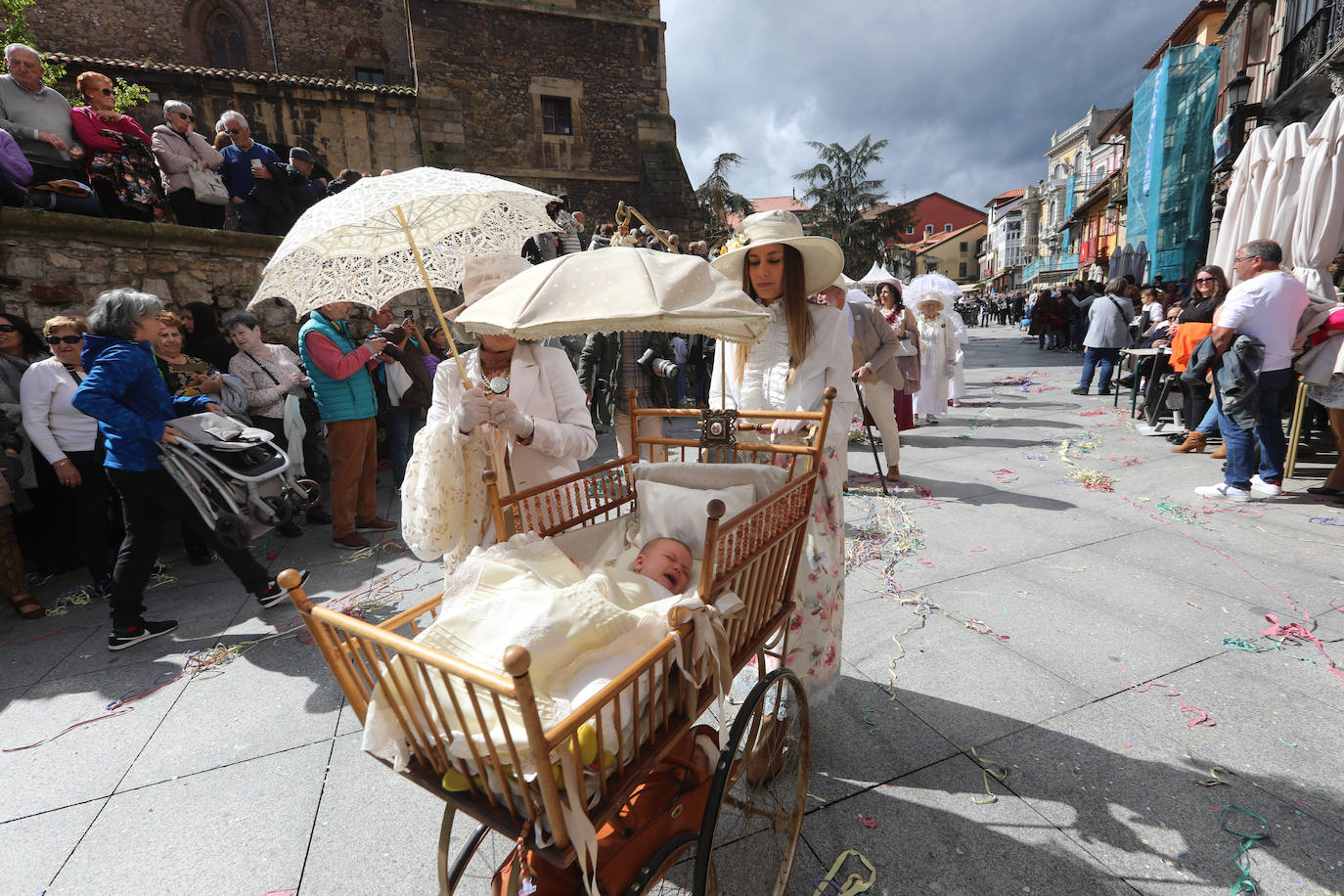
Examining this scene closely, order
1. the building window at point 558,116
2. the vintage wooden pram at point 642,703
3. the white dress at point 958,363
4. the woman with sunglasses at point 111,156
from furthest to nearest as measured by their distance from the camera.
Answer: the building window at point 558,116
the white dress at point 958,363
the woman with sunglasses at point 111,156
the vintage wooden pram at point 642,703

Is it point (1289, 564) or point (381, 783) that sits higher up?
point (1289, 564)

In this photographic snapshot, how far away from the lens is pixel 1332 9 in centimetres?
1045

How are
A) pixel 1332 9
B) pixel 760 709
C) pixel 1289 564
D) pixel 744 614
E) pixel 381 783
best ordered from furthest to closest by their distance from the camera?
pixel 1332 9 < pixel 1289 564 < pixel 381 783 < pixel 760 709 < pixel 744 614

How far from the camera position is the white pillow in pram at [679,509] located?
6.49 feet

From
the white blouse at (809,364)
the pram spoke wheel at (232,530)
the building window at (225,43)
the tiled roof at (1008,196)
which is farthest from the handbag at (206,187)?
the tiled roof at (1008,196)

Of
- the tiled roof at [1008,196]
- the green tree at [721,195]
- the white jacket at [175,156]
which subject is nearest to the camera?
the white jacket at [175,156]

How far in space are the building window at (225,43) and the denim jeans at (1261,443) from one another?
24.0 meters

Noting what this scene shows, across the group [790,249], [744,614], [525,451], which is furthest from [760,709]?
[790,249]

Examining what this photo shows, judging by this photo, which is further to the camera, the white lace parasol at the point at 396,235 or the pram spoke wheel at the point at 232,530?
the pram spoke wheel at the point at 232,530

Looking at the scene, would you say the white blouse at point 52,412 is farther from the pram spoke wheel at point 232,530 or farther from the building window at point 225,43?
the building window at point 225,43

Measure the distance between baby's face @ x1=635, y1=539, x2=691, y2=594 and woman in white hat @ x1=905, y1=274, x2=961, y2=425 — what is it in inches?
273

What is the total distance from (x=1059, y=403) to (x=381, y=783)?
1055 cm

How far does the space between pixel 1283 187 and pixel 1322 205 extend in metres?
0.65

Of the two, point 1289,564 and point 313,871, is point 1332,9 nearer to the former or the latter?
point 1289,564
